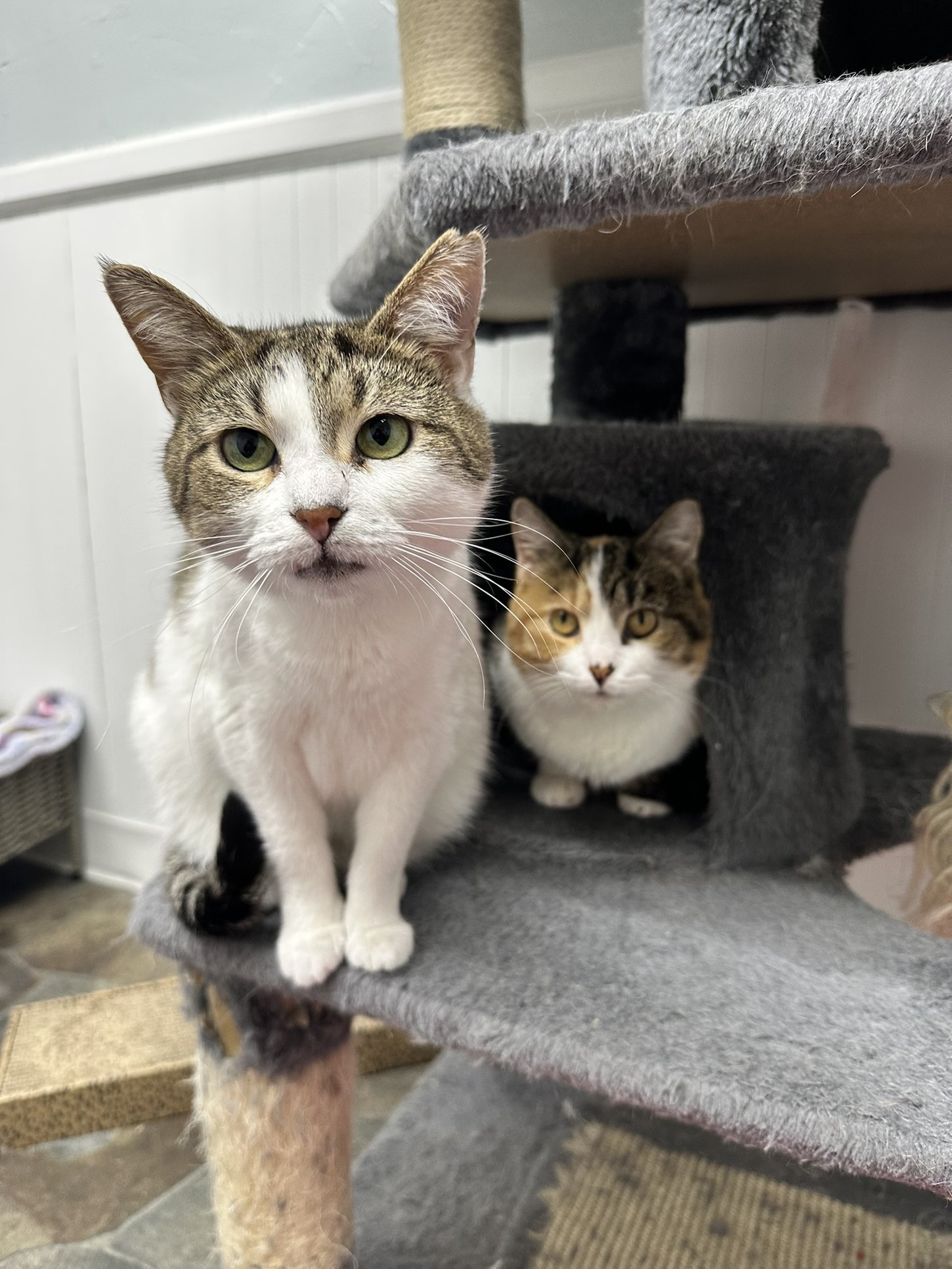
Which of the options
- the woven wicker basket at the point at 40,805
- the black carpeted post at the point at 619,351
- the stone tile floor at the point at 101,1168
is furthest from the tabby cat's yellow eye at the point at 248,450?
the woven wicker basket at the point at 40,805

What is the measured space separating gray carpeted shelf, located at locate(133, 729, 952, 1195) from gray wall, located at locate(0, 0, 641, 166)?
110 cm

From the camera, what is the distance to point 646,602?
0.91m

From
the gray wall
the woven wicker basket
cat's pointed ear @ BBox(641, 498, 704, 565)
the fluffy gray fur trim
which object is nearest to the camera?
the fluffy gray fur trim

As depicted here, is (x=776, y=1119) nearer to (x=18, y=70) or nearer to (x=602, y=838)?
(x=602, y=838)

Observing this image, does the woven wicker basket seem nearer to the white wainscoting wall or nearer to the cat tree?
the white wainscoting wall

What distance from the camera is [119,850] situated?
6.15 ft

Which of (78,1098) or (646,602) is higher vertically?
(646,602)

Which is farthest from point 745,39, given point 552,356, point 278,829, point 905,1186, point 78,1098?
point 78,1098

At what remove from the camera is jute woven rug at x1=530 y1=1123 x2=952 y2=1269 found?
0.98 m

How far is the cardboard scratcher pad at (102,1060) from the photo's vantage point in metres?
1.21

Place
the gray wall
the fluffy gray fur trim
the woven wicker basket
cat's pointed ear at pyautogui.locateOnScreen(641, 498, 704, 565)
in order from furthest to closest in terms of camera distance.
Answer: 1. the woven wicker basket
2. the gray wall
3. cat's pointed ear at pyautogui.locateOnScreen(641, 498, 704, 565)
4. the fluffy gray fur trim

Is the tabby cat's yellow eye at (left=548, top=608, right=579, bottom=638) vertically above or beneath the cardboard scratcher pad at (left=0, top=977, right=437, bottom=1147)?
above

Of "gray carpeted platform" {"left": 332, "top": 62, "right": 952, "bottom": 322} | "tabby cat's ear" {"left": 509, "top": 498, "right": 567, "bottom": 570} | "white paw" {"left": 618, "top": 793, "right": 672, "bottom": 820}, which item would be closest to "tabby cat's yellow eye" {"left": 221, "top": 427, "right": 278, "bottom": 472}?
"gray carpeted platform" {"left": 332, "top": 62, "right": 952, "bottom": 322}

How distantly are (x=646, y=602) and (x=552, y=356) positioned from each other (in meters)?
0.39
